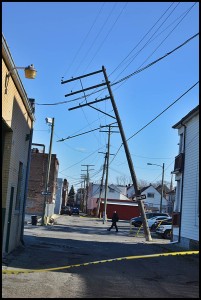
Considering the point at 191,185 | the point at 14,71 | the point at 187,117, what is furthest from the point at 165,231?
the point at 14,71

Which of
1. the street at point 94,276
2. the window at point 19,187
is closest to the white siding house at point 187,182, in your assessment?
the street at point 94,276

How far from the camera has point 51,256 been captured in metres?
16.6

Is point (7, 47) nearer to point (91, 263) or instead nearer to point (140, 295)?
point (140, 295)

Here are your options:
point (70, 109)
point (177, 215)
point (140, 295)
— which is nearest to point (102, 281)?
point (140, 295)

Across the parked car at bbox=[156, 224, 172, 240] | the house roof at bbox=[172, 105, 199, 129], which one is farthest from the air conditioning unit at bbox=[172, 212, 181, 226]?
the parked car at bbox=[156, 224, 172, 240]

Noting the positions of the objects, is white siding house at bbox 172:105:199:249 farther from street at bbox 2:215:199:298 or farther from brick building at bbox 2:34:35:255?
brick building at bbox 2:34:35:255

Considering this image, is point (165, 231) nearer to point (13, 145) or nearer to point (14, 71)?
point (13, 145)

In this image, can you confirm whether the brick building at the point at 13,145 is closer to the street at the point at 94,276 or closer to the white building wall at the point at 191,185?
the street at the point at 94,276

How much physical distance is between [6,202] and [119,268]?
12.4ft

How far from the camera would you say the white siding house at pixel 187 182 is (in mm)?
22609

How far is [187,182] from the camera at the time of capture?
80.7 ft

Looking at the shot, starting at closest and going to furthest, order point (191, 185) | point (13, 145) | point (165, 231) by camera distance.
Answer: point (13, 145), point (191, 185), point (165, 231)

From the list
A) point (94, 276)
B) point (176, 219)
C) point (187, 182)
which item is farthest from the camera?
point (176, 219)

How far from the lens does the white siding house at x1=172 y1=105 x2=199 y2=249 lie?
22609 millimetres
